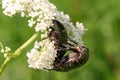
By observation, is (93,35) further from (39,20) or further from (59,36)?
(39,20)

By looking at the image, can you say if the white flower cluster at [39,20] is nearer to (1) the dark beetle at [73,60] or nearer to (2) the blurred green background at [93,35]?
(1) the dark beetle at [73,60]

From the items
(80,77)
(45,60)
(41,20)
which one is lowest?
(45,60)

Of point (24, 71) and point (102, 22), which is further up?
point (102, 22)

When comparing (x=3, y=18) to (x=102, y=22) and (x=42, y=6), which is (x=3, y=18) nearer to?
A: (x=102, y=22)

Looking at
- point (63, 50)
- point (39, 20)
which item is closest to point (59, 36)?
point (63, 50)

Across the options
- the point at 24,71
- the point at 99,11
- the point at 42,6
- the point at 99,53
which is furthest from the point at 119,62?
the point at 42,6
